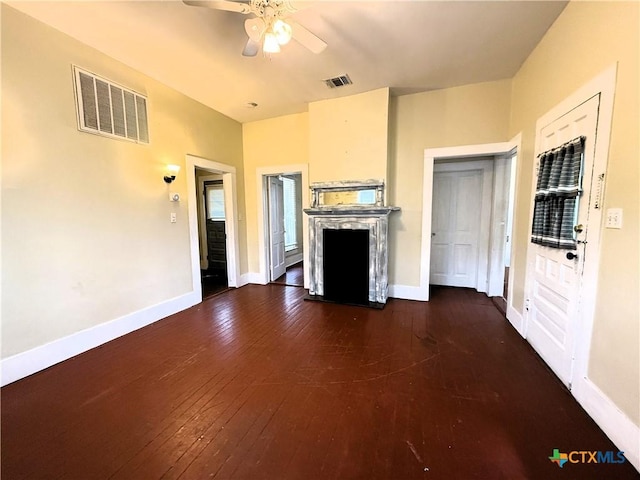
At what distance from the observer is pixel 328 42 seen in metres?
2.61

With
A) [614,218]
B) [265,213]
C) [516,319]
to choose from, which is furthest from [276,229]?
[614,218]

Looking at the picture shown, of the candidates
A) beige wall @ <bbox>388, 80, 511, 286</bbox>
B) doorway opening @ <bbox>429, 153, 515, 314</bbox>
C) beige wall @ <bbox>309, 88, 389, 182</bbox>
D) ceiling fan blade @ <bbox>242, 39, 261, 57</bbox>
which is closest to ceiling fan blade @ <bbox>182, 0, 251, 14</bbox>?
ceiling fan blade @ <bbox>242, 39, 261, 57</bbox>

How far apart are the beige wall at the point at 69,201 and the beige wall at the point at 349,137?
1.95 m

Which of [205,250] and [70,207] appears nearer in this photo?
[70,207]

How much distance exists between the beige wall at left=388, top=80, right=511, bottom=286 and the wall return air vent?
3240 millimetres

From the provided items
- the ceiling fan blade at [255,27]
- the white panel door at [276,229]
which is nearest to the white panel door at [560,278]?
the ceiling fan blade at [255,27]

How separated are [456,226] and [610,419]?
129 inches

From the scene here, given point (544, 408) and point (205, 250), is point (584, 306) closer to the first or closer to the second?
→ point (544, 408)

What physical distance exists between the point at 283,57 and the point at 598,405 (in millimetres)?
3844

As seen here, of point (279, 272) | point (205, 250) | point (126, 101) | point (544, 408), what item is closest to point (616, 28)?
point (544, 408)

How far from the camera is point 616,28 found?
63.6 inches

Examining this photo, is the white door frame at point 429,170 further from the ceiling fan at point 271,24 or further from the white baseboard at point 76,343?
the white baseboard at point 76,343

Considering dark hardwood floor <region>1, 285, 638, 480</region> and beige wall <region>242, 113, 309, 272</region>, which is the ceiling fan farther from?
dark hardwood floor <region>1, 285, 638, 480</region>

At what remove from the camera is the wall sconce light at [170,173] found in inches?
134
